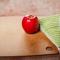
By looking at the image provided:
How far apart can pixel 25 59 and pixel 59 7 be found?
60 centimetres

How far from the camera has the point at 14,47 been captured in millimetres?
735

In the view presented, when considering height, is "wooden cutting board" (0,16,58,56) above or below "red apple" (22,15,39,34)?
below

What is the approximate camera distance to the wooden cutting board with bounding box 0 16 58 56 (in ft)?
2.30

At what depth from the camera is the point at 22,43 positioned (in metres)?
0.76

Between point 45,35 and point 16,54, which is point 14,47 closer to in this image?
point 16,54

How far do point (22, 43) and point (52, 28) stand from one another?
0.16 meters

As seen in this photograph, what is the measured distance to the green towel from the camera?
751 millimetres

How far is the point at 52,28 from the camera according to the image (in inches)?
31.8

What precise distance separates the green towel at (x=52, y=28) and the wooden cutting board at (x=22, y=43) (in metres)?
0.02

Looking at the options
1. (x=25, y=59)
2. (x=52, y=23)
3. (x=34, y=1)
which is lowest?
(x=25, y=59)

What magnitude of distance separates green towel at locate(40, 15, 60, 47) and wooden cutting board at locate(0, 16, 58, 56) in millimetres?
21

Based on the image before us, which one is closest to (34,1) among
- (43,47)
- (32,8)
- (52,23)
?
(32,8)

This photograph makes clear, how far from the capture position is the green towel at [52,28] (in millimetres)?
751

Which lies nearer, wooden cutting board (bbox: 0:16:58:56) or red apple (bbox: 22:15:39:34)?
wooden cutting board (bbox: 0:16:58:56)
